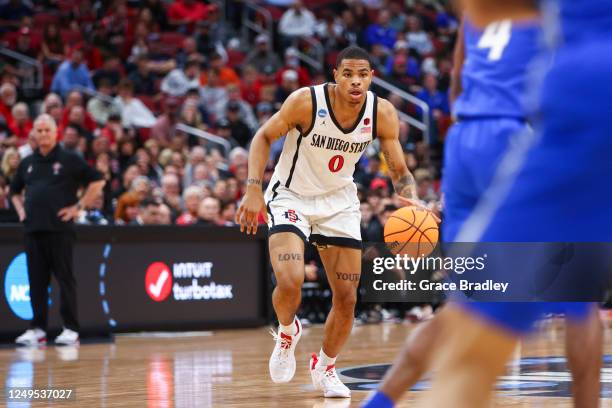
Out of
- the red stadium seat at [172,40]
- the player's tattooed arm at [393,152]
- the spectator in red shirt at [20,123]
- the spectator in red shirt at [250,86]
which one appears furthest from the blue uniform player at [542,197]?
the red stadium seat at [172,40]

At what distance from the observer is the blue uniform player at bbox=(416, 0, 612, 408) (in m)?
2.61

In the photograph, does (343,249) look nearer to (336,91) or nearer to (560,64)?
(336,91)

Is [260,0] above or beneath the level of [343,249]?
above

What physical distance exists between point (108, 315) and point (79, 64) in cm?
584

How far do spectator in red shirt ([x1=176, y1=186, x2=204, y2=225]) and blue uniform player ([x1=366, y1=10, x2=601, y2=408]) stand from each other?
34.2 feet

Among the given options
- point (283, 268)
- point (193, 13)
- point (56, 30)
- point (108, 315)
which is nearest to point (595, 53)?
point (283, 268)

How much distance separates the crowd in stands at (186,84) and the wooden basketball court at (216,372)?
249cm

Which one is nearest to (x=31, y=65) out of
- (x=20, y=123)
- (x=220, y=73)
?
(x=20, y=123)

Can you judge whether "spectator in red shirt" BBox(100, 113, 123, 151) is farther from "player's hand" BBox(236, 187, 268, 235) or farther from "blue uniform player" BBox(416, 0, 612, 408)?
"blue uniform player" BBox(416, 0, 612, 408)

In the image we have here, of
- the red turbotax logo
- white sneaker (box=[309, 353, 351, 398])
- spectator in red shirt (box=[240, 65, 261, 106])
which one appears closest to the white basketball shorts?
white sneaker (box=[309, 353, 351, 398])

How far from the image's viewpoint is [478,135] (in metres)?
4.24

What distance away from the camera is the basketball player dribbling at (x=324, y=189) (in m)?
7.43

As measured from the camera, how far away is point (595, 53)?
2.90 m

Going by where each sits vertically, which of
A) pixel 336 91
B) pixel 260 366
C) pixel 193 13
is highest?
pixel 193 13
